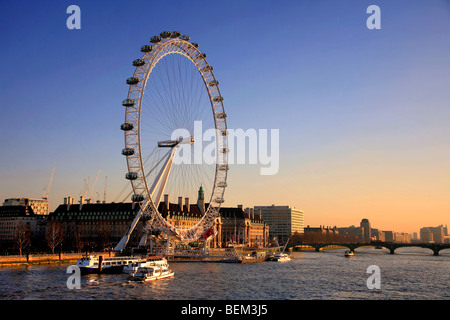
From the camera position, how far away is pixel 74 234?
125m

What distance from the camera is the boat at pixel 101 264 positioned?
6712 centimetres

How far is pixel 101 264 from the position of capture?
67.9 metres

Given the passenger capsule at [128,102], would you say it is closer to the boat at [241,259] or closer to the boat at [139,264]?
the boat at [139,264]

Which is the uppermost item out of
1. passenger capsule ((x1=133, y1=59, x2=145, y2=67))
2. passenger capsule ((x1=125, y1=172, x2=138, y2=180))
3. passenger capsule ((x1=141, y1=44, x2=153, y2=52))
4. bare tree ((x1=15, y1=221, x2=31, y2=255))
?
passenger capsule ((x1=141, y1=44, x2=153, y2=52))

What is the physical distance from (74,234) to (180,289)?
83.7 m

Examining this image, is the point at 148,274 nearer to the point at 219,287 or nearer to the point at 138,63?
the point at 219,287

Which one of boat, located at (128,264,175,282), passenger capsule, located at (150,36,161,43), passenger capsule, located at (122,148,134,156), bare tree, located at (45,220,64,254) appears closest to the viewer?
boat, located at (128,264,175,282)

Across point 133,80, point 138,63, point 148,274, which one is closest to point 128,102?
point 133,80

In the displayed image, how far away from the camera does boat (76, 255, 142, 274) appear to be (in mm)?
67125

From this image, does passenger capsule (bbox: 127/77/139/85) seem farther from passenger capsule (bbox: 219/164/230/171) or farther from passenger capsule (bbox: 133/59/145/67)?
passenger capsule (bbox: 219/164/230/171)

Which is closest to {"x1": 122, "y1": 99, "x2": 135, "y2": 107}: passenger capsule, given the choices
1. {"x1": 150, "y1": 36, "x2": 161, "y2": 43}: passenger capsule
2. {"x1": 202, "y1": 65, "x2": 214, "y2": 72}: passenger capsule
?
{"x1": 150, "y1": 36, "x2": 161, "y2": 43}: passenger capsule
